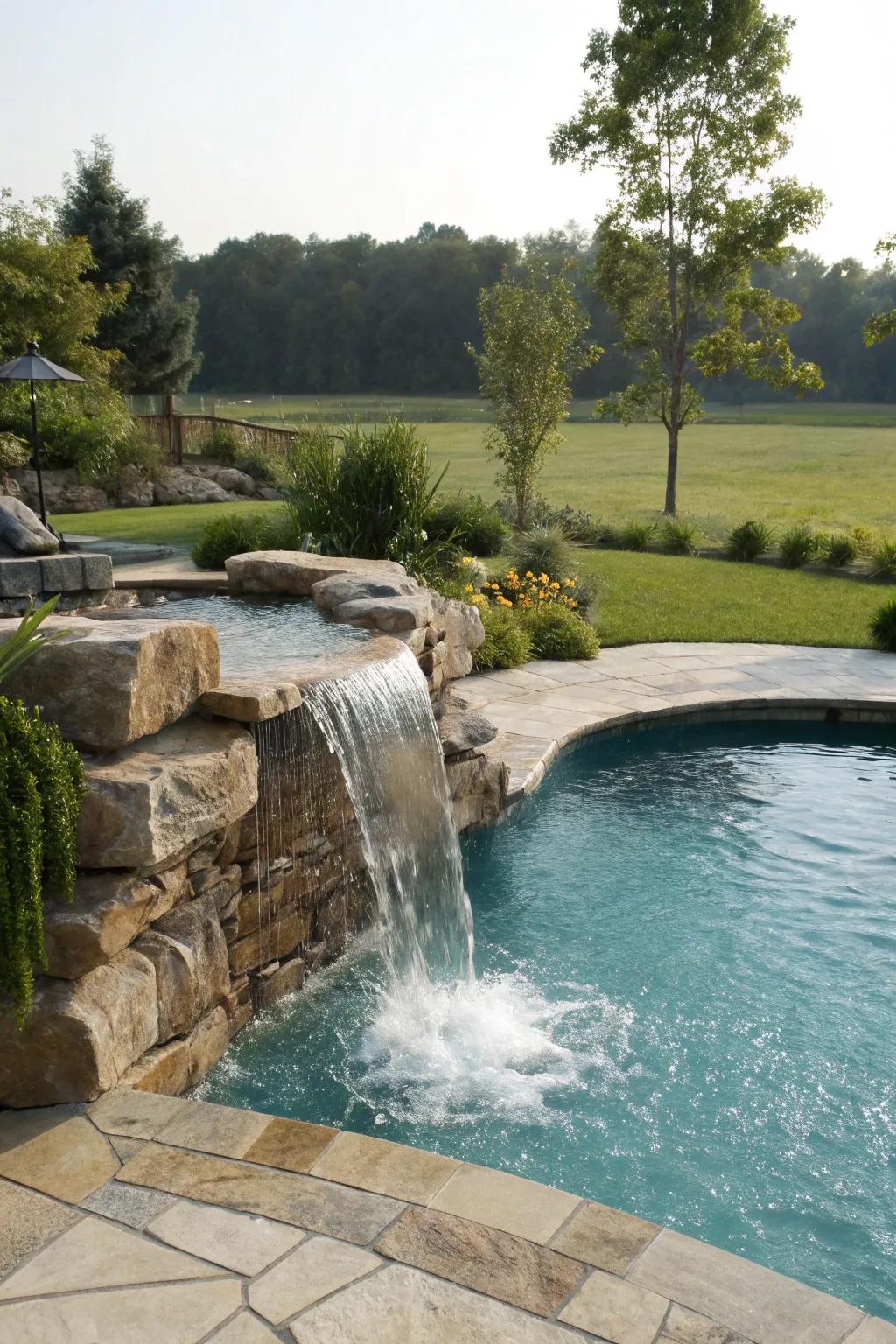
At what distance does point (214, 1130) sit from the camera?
2611mm

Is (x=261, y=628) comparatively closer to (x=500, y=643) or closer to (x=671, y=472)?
(x=500, y=643)

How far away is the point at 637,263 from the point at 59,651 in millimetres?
15653

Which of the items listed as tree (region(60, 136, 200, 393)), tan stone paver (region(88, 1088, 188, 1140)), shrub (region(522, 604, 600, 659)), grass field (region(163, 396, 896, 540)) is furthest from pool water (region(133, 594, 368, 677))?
tree (region(60, 136, 200, 393))

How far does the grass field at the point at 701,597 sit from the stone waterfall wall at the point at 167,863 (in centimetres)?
568

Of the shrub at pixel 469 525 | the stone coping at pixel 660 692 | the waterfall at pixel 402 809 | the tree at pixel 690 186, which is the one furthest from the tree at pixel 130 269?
the waterfall at pixel 402 809

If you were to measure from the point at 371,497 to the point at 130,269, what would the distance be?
66.8 ft

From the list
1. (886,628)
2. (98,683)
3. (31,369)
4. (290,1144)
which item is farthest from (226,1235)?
(886,628)

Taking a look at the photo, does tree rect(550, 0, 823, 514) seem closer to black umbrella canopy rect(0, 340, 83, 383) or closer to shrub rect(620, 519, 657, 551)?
shrub rect(620, 519, 657, 551)

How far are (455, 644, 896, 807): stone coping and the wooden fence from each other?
11899mm

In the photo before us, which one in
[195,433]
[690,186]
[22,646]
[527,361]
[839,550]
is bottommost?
[839,550]

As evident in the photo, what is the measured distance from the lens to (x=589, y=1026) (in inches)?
145

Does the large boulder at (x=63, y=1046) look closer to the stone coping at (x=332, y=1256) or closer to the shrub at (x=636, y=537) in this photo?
the stone coping at (x=332, y=1256)

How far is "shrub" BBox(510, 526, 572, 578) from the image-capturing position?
33.4 feet

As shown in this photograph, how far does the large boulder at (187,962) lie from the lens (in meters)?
3.11
